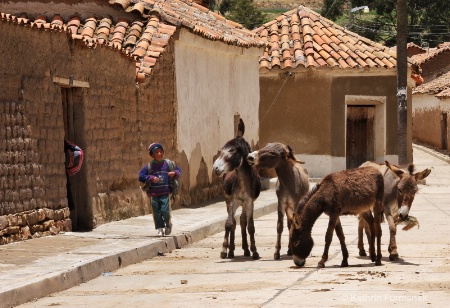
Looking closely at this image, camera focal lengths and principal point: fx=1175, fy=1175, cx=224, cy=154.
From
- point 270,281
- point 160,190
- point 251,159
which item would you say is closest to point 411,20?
point 160,190

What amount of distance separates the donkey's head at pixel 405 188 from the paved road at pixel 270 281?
60cm

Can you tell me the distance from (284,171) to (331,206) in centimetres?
159

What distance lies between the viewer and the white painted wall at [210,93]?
23.4 meters

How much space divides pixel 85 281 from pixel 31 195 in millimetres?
3411

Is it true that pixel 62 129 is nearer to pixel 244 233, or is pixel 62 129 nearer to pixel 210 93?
pixel 244 233

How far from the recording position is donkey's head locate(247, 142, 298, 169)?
47.2 feet

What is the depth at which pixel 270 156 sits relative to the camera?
1448 centimetres

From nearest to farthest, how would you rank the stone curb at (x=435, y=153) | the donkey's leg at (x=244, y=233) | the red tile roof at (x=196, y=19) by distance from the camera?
1. the donkey's leg at (x=244, y=233)
2. the red tile roof at (x=196, y=19)
3. the stone curb at (x=435, y=153)

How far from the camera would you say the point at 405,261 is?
13.9 meters

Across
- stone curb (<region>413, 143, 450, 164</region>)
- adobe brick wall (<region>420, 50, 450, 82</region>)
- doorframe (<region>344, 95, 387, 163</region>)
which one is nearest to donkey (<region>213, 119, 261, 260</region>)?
doorframe (<region>344, 95, 387, 163</region>)

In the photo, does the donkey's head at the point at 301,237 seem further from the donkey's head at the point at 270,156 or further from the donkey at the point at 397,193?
the donkey at the point at 397,193

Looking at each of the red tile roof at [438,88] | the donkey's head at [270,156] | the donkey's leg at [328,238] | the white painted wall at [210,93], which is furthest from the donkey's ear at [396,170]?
the red tile roof at [438,88]

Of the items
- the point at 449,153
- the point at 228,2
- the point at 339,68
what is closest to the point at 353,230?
the point at 339,68

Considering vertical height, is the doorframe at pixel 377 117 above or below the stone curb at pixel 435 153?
above
